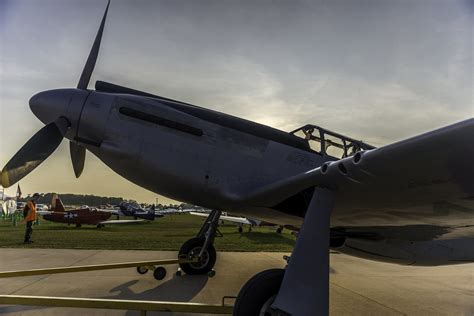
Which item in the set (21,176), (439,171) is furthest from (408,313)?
(21,176)

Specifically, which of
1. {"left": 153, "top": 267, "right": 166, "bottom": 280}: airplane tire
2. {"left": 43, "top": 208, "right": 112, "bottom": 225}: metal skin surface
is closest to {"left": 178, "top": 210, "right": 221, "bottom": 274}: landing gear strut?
{"left": 153, "top": 267, "right": 166, "bottom": 280}: airplane tire

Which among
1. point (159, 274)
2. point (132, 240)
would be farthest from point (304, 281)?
point (132, 240)

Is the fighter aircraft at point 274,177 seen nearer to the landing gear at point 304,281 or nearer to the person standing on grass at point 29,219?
the landing gear at point 304,281

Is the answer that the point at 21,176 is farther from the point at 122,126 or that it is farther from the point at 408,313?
the point at 408,313

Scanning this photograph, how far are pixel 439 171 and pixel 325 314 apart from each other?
4.43 feet

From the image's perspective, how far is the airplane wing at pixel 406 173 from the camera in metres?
2.19

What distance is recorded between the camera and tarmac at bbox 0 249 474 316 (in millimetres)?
4919

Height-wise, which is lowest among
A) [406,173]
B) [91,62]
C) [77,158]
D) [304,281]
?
[304,281]

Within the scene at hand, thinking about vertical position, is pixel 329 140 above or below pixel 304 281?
above

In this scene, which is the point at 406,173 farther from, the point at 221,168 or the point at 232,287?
the point at 232,287

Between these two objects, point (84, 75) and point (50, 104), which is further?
point (84, 75)

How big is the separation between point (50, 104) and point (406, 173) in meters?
4.27

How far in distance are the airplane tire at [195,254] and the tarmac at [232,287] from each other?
0.67 feet

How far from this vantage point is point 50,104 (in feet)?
15.2
